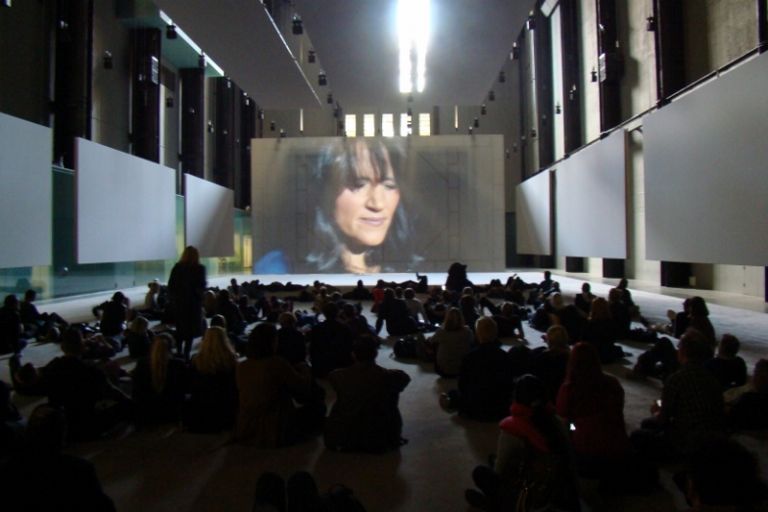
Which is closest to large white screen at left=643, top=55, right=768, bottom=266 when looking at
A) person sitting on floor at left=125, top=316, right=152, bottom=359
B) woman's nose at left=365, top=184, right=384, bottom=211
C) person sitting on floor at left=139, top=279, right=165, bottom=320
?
person sitting on floor at left=125, top=316, right=152, bottom=359

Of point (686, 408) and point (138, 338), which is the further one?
point (138, 338)

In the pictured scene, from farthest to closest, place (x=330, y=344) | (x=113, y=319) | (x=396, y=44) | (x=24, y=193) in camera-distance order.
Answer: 1. (x=396, y=44)
2. (x=24, y=193)
3. (x=113, y=319)
4. (x=330, y=344)

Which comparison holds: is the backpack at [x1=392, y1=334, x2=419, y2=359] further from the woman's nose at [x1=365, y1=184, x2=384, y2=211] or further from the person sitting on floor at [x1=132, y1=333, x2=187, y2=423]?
the woman's nose at [x1=365, y1=184, x2=384, y2=211]

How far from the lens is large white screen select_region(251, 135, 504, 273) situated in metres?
→ 20.5

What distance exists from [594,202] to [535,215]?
233 inches

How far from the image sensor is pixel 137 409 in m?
4.01

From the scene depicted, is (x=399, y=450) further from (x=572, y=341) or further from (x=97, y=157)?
(x=97, y=157)

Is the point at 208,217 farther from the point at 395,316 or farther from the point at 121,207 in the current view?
the point at 395,316

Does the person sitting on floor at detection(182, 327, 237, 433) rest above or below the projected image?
below

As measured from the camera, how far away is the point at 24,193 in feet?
32.4

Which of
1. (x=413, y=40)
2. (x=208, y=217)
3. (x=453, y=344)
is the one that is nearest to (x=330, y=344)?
(x=453, y=344)

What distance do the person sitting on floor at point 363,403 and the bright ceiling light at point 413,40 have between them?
7.67m

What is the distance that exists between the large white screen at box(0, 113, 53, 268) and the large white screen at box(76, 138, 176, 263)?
101cm

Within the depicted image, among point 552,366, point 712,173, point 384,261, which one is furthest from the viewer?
point 384,261
